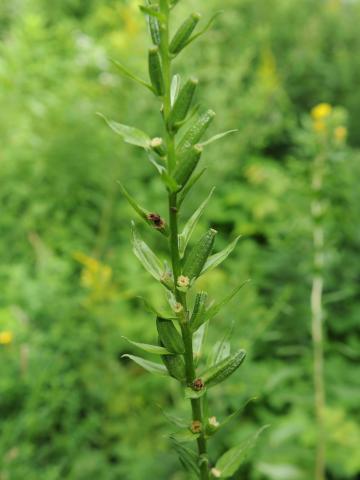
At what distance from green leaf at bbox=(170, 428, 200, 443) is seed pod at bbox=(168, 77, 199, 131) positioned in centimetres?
29

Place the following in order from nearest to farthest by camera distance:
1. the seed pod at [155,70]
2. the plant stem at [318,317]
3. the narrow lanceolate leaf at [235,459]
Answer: the seed pod at [155,70] → the narrow lanceolate leaf at [235,459] → the plant stem at [318,317]

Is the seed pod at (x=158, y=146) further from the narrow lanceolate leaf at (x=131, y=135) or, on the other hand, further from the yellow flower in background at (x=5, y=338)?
the yellow flower in background at (x=5, y=338)

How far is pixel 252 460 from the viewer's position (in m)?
1.69

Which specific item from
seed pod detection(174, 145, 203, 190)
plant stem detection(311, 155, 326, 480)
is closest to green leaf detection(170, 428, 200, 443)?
seed pod detection(174, 145, 203, 190)

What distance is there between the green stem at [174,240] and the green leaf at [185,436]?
0.02 meters

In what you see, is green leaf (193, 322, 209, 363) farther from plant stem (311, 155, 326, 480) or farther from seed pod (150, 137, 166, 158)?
plant stem (311, 155, 326, 480)

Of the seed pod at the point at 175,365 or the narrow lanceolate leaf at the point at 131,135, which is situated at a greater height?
the narrow lanceolate leaf at the point at 131,135

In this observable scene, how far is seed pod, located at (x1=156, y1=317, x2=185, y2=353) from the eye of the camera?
1.64 feet

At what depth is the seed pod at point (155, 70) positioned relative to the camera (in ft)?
1.47

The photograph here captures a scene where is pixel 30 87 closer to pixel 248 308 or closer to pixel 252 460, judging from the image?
pixel 248 308

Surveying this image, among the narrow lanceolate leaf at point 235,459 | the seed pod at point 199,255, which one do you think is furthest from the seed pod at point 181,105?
the narrow lanceolate leaf at point 235,459

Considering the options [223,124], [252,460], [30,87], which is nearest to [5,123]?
[30,87]

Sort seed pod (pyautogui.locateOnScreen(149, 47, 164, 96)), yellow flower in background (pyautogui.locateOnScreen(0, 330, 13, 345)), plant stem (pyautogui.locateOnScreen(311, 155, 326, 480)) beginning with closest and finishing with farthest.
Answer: seed pod (pyautogui.locateOnScreen(149, 47, 164, 96)) → plant stem (pyautogui.locateOnScreen(311, 155, 326, 480)) → yellow flower in background (pyautogui.locateOnScreen(0, 330, 13, 345))

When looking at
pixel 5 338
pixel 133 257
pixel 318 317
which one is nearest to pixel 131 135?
pixel 318 317
